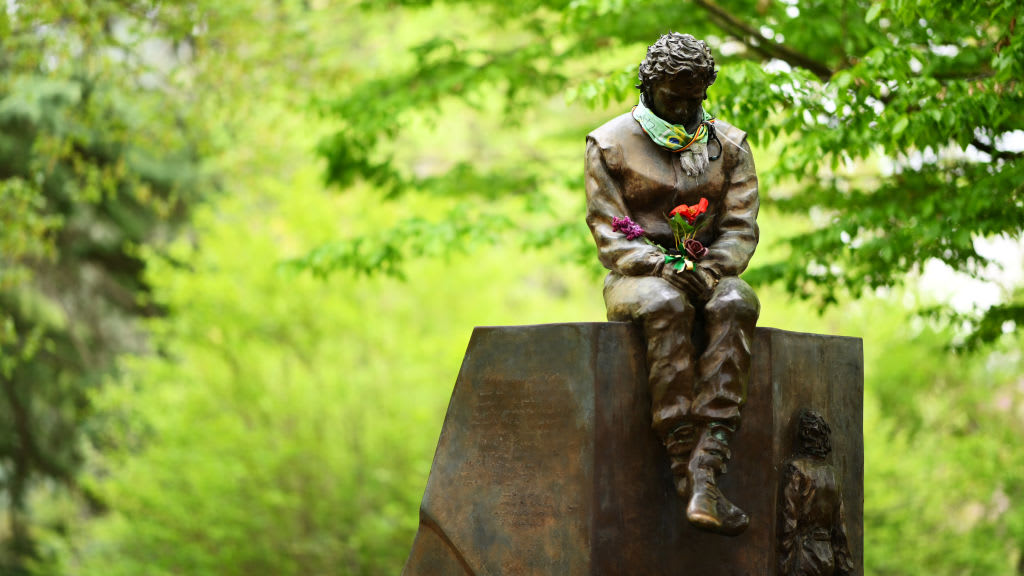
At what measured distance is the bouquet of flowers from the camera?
14.3 ft

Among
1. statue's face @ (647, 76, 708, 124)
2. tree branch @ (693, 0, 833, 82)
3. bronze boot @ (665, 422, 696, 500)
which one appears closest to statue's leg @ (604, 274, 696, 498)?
bronze boot @ (665, 422, 696, 500)

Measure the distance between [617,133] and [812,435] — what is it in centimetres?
144

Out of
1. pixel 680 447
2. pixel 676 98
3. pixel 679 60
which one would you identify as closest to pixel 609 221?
pixel 676 98

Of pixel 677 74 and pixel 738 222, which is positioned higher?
pixel 677 74

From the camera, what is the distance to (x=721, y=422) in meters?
4.17

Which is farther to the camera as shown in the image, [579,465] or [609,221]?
[609,221]

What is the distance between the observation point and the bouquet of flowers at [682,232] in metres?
4.36

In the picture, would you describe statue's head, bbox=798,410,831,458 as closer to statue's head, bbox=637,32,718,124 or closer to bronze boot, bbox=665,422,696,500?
bronze boot, bbox=665,422,696,500

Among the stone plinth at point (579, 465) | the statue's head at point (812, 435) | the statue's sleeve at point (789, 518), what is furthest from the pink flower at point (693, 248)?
the statue's sleeve at point (789, 518)

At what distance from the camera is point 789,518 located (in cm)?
445

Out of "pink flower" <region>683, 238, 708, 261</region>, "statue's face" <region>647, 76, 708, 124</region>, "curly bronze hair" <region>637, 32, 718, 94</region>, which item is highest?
"curly bronze hair" <region>637, 32, 718, 94</region>

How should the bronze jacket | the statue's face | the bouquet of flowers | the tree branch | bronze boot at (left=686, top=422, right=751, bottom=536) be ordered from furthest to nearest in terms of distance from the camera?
the tree branch
the bronze jacket
the statue's face
the bouquet of flowers
bronze boot at (left=686, top=422, right=751, bottom=536)

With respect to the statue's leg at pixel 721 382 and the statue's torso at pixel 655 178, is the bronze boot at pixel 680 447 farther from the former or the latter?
the statue's torso at pixel 655 178

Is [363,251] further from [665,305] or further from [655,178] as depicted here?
[665,305]
